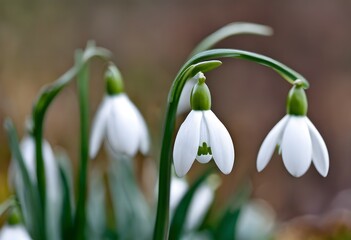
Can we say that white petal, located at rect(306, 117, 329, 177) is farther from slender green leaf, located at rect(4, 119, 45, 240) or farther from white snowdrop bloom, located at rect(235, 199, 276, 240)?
white snowdrop bloom, located at rect(235, 199, 276, 240)

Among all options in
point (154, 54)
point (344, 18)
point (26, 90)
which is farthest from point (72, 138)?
point (344, 18)

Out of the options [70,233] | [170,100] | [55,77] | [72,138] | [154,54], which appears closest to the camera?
[170,100]

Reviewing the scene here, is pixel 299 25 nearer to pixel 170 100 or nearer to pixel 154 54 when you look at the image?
pixel 154 54

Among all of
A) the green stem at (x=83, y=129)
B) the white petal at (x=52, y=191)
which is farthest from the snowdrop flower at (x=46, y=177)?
the green stem at (x=83, y=129)

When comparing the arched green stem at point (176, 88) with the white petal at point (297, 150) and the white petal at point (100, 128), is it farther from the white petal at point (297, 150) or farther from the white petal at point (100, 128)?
the white petal at point (100, 128)

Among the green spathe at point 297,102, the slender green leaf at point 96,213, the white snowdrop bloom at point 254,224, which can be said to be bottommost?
the white snowdrop bloom at point 254,224

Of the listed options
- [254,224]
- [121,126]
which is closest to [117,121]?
[121,126]

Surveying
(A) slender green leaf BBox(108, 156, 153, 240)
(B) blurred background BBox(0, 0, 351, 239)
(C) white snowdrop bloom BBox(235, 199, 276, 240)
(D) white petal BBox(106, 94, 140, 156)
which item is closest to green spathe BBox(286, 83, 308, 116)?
(D) white petal BBox(106, 94, 140, 156)
